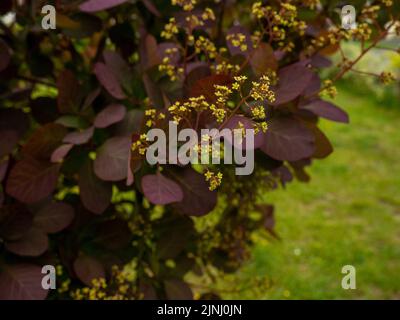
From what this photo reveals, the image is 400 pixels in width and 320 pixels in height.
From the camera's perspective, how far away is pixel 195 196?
1.14 meters

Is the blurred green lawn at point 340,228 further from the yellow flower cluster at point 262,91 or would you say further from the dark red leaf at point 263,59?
the yellow flower cluster at point 262,91

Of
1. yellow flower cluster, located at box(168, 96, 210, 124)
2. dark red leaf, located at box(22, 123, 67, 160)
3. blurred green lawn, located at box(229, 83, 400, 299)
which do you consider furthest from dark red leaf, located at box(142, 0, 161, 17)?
blurred green lawn, located at box(229, 83, 400, 299)

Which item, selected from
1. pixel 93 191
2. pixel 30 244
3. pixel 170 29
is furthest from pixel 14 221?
pixel 170 29

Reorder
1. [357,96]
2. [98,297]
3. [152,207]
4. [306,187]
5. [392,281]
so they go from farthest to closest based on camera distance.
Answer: [357,96], [306,187], [392,281], [152,207], [98,297]

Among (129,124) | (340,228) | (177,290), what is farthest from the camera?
(340,228)

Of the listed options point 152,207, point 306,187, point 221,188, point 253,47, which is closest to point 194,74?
point 253,47

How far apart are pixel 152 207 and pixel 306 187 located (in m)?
2.66

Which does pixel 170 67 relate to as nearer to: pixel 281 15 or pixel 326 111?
pixel 281 15

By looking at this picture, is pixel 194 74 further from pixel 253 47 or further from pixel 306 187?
pixel 306 187

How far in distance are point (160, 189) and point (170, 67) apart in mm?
296

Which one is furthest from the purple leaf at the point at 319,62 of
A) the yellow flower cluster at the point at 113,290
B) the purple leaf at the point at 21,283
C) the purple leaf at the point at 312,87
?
the purple leaf at the point at 21,283

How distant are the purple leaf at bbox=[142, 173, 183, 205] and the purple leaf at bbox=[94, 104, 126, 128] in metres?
0.20

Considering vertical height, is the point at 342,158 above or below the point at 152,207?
above

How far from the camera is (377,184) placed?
13.5ft
